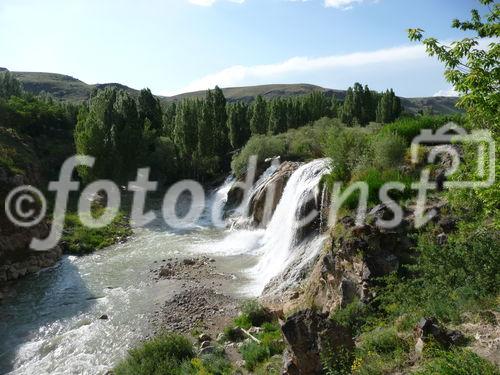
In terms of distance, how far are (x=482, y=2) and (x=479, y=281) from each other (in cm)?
480

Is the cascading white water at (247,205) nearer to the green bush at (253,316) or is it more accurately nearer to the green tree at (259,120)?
the green bush at (253,316)

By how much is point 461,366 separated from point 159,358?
7410 mm

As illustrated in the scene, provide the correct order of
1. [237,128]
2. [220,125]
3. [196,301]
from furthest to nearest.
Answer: [237,128] → [220,125] → [196,301]

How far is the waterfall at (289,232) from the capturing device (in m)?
15.9

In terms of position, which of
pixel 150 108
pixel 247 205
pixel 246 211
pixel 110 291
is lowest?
pixel 110 291

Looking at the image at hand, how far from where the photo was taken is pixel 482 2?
661cm

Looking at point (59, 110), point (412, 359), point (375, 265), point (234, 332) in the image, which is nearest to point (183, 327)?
point (234, 332)

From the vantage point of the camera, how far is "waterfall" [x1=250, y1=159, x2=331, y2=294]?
15.9 meters

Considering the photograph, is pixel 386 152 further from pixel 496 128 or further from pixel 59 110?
pixel 59 110

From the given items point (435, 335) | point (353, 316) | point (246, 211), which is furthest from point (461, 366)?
point (246, 211)

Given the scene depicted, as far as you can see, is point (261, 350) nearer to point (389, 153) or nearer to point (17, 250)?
point (389, 153)

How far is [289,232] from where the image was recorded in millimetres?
17797

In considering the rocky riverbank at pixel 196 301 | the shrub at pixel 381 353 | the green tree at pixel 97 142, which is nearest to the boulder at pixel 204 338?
the rocky riverbank at pixel 196 301

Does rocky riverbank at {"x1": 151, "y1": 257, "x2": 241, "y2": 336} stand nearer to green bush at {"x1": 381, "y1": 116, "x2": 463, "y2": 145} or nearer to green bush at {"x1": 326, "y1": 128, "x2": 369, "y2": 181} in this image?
green bush at {"x1": 326, "y1": 128, "x2": 369, "y2": 181}
